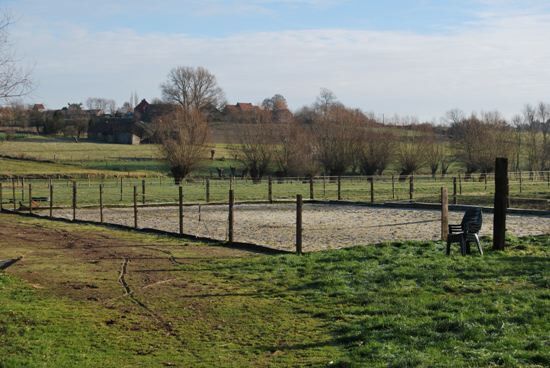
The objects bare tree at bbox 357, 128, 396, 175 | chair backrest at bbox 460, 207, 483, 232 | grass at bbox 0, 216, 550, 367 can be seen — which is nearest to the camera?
grass at bbox 0, 216, 550, 367

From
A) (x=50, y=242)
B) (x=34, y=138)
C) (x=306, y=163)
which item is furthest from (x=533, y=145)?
(x=50, y=242)

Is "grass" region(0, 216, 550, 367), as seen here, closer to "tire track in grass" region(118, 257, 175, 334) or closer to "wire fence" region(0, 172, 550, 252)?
"tire track in grass" region(118, 257, 175, 334)

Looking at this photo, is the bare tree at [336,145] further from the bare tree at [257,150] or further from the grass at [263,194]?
the grass at [263,194]

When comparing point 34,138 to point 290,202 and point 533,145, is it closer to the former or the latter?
point 533,145

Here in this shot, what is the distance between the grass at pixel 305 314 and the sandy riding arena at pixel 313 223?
4.22m

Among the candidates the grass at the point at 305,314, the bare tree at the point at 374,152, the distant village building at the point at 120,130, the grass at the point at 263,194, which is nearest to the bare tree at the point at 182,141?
the grass at the point at 263,194

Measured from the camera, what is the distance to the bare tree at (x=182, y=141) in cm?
6206

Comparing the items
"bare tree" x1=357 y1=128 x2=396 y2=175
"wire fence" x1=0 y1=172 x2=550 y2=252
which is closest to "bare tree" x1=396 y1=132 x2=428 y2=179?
"bare tree" x1=357 y1=128 x2=396 y2=175

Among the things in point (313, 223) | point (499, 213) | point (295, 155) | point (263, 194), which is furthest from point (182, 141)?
point (499, 213)

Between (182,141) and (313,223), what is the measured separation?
4023 cm

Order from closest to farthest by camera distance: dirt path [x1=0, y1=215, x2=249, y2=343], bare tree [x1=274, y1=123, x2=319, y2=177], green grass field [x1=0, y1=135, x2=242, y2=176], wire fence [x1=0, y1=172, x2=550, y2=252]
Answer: dirt path [x1=0, y1=215, x2=249, y2=343] < wire fence [x1=0, y1=172, x2=550, y2=252] < green grass field [x1=0, y1=135, x2=242, y2=176] < bare tree [x1=274, y1=123, x2=319, y2=177]

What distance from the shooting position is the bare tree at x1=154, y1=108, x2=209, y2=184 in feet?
204

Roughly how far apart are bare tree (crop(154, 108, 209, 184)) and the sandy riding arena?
2941 centimetres

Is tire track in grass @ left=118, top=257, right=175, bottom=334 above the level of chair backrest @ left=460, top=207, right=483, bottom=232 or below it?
below
